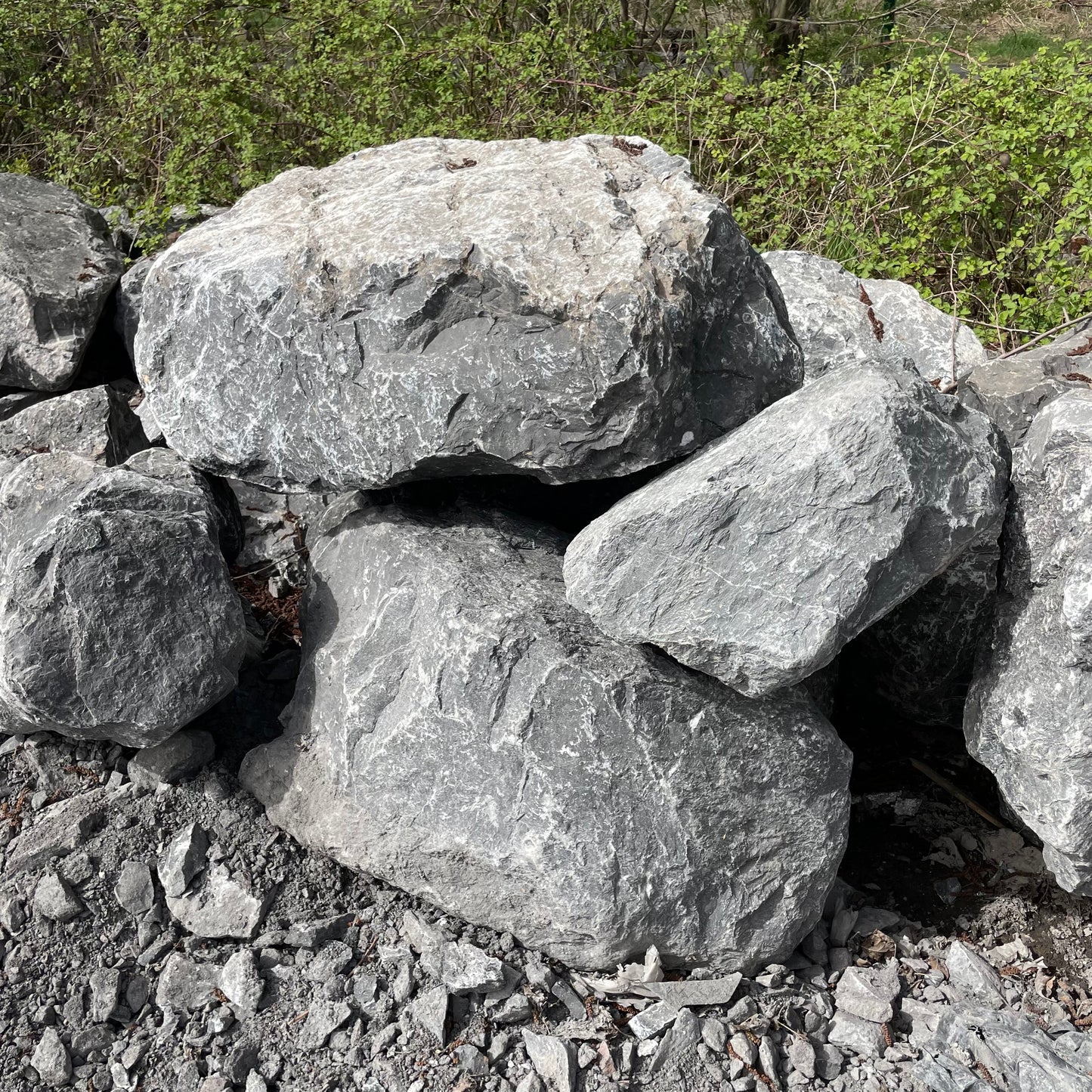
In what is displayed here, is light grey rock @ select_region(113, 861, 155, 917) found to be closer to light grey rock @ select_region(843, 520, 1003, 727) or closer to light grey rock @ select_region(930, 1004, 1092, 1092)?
light grey rock @ select_region(930, 1004, 1092, 1092)

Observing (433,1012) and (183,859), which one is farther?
(183,859)

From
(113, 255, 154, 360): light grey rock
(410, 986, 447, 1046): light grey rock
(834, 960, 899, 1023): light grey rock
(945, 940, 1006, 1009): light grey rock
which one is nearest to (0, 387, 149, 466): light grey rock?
(113, 255, 154, 360): light grey rock

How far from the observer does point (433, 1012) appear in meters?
2.38

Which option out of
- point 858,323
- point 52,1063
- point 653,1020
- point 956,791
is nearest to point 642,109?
point 858,323

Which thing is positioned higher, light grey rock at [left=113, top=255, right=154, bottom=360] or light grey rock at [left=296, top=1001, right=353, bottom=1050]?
light grey rock at [left=113, top=255, right=154, bottom=360]

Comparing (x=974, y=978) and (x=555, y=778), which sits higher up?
(x=555, y=778)

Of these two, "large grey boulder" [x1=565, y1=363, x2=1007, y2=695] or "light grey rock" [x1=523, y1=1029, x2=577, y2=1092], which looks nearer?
"large grey boulder" [x1=565, y1=363, x2=1007, y2=695]

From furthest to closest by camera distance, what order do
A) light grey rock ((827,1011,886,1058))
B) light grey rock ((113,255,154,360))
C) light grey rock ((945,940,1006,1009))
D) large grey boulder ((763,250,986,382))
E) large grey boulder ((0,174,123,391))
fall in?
light grey rock ((113,255,154,360))
large grey boulder ((0,174,123,391))
large grey boulder ((763,250,986,382))
light grey rock ((945,940,1006,1009))
light grey rock ((827,1011,886,1058))

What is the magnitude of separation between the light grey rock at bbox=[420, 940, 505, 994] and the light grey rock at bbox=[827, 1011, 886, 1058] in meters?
0.77

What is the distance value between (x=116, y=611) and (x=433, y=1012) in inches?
45.9

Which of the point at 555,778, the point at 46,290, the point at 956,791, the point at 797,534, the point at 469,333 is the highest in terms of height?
the point at 469,333

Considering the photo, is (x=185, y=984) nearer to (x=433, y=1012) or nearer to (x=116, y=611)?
(x=433, y=1012)

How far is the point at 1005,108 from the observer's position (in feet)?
15.5

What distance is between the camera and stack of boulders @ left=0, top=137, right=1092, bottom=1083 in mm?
2240
